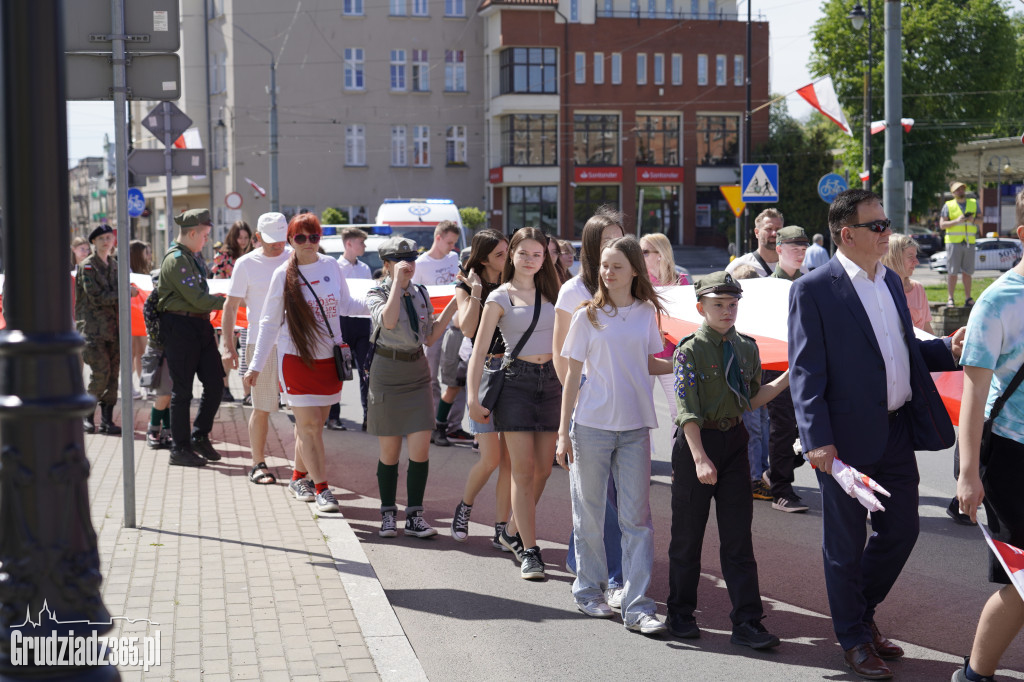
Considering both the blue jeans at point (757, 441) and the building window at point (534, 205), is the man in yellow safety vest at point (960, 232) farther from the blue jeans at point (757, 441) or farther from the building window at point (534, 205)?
the building window at point (534, 205)

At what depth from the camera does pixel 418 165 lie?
60.6m

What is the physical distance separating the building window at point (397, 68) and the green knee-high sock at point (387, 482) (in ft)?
179

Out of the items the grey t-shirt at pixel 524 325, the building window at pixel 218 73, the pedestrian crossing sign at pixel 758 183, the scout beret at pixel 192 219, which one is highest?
the building window at pixel 218 73

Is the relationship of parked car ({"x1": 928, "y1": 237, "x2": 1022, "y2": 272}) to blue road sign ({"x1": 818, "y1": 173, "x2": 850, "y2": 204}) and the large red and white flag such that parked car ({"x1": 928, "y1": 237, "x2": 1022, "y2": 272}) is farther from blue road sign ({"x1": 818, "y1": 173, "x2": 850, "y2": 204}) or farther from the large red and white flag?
the large red and white flag

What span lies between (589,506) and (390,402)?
208 cm

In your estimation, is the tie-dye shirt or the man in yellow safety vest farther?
the man in yellow safety vest

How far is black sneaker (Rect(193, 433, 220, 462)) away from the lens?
1019cm

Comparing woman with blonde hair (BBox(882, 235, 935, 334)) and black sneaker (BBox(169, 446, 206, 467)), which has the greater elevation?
woman with blonde hair (BBox(882, 235, 935, 334))

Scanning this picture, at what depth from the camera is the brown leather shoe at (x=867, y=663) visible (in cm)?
509

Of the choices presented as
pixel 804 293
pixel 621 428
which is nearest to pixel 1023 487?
pixel 804 293

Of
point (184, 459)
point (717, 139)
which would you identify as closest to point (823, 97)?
point (184, 459)

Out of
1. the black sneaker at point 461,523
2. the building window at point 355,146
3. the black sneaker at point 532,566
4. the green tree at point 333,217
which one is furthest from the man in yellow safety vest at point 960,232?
the building window at point 355,146

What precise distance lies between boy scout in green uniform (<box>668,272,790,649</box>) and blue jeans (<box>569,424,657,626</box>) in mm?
164

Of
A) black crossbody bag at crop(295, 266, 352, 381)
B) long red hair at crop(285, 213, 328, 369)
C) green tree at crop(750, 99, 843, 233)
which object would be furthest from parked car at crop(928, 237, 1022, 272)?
long red hair at crop(285, 213, 328, 369)
